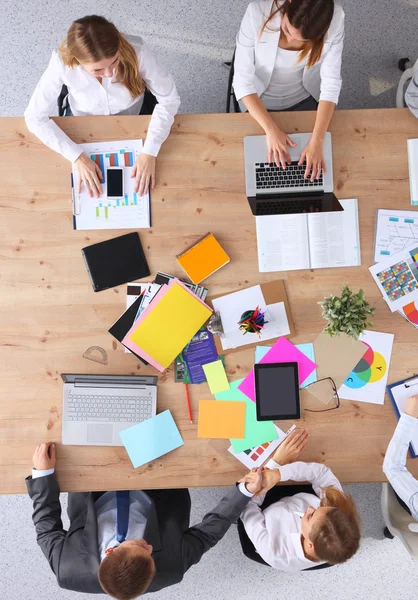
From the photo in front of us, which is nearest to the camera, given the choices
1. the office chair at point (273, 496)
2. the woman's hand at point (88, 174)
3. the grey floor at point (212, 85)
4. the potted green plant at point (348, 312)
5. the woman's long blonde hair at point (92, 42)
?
the woman's long blonde hair at point (92, 42)

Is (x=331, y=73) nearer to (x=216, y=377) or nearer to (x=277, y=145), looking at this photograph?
(x=277, y=145)

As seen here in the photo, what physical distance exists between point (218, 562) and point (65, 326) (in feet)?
4.90

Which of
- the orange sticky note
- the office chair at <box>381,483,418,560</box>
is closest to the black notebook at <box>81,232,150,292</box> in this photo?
the orange sticky note

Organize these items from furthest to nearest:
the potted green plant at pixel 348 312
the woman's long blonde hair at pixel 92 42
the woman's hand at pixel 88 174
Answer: the woman's hand at pixel 88 174
the potted green plant at pixel 348 312
the woman's long blonde hair at pixel 92 42

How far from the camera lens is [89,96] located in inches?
68.9

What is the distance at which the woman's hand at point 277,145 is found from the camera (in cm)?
172

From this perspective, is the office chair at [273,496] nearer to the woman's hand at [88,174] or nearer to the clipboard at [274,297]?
the clipboard at [274,297]

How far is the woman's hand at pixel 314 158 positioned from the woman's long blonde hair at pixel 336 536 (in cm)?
117

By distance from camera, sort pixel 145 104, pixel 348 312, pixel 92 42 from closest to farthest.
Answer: pixel 92 42 < pixel 348 312 < pixel 145 104

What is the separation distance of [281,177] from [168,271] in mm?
539

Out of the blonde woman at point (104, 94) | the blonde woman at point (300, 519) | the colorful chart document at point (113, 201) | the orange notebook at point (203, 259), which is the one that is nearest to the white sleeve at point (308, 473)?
the blonde woman at point (300, 519)

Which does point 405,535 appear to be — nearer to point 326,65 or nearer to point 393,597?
point 393,597

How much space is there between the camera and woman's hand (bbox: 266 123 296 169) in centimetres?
172

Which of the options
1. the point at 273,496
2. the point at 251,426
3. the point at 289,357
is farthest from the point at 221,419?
the point at 273,496
